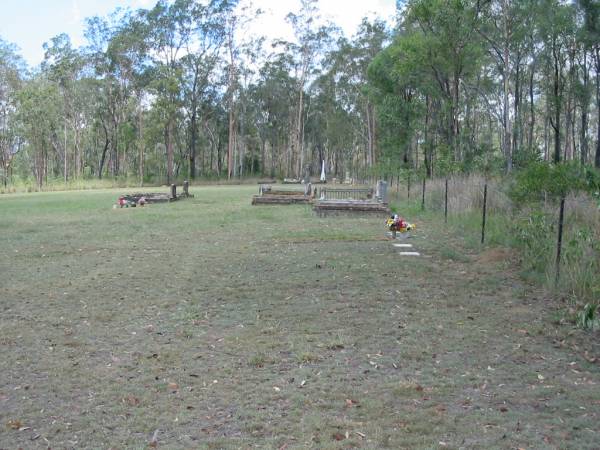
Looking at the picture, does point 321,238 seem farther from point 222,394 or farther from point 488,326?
point 222,394

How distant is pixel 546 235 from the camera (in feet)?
24.4

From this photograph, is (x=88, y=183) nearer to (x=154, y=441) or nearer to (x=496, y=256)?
(x=496, y=256)

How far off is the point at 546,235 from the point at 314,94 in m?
51.6

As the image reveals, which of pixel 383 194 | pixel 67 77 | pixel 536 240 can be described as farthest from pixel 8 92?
pixel 536 240

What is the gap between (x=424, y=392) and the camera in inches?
149

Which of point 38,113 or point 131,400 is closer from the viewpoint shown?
point 131,400

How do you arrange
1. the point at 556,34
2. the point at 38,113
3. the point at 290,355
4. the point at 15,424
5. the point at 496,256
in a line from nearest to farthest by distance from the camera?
the point at 15,424 < the point at 290,355 < the point at 496,256 < the point at 556,34 < the point at 38,113

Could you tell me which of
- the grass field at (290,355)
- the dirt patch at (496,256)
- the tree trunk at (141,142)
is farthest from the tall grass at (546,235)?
the tree trunk at (141,142)

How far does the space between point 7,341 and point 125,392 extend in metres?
1.80

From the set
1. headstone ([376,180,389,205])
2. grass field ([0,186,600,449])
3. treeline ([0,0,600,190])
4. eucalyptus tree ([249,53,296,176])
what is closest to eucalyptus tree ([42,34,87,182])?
treeline ([0,0,600,190])

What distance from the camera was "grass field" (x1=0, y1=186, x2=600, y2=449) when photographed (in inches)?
129

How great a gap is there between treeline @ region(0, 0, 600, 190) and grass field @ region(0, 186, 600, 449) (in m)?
14.3

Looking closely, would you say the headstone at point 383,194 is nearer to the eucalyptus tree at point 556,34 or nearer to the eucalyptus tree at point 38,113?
the eucalyptus tree at point 556,34

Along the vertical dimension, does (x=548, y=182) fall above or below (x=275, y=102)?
below
